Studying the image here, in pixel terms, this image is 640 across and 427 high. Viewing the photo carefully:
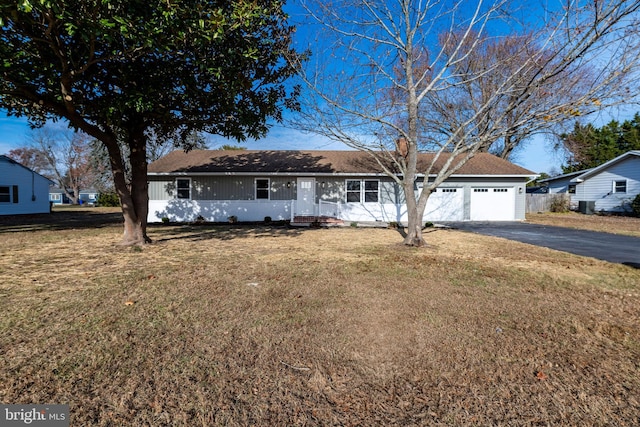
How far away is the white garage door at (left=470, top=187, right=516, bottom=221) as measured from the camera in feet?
55.1

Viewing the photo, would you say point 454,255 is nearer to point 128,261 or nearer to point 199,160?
point 128,261

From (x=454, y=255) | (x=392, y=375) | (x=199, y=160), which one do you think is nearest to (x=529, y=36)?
(x=454, y=255)

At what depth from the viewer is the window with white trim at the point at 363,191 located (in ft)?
53.2

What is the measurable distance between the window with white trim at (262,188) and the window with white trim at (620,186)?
25.3m

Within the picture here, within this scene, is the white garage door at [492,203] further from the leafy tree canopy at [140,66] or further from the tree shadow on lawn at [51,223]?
the tree shadow on lawn at [51,223]

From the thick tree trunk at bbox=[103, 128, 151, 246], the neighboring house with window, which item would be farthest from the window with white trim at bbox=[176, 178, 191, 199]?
the neighboring house with window

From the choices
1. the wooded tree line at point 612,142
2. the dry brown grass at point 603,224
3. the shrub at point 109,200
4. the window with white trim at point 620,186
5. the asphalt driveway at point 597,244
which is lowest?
the asphalt driveway at point 597,244

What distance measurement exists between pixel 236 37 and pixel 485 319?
7112 millimetres

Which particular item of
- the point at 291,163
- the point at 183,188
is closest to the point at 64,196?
the point at 183,188

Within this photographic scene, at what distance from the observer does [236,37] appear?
6645 millimetres

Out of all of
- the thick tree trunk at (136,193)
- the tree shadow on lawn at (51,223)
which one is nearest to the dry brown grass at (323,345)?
the thick tree trunk at (136,193)

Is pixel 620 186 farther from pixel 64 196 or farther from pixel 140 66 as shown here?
pixel 64 196

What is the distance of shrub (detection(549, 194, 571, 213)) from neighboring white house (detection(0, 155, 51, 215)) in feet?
133

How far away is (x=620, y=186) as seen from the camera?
21859 millimetres
